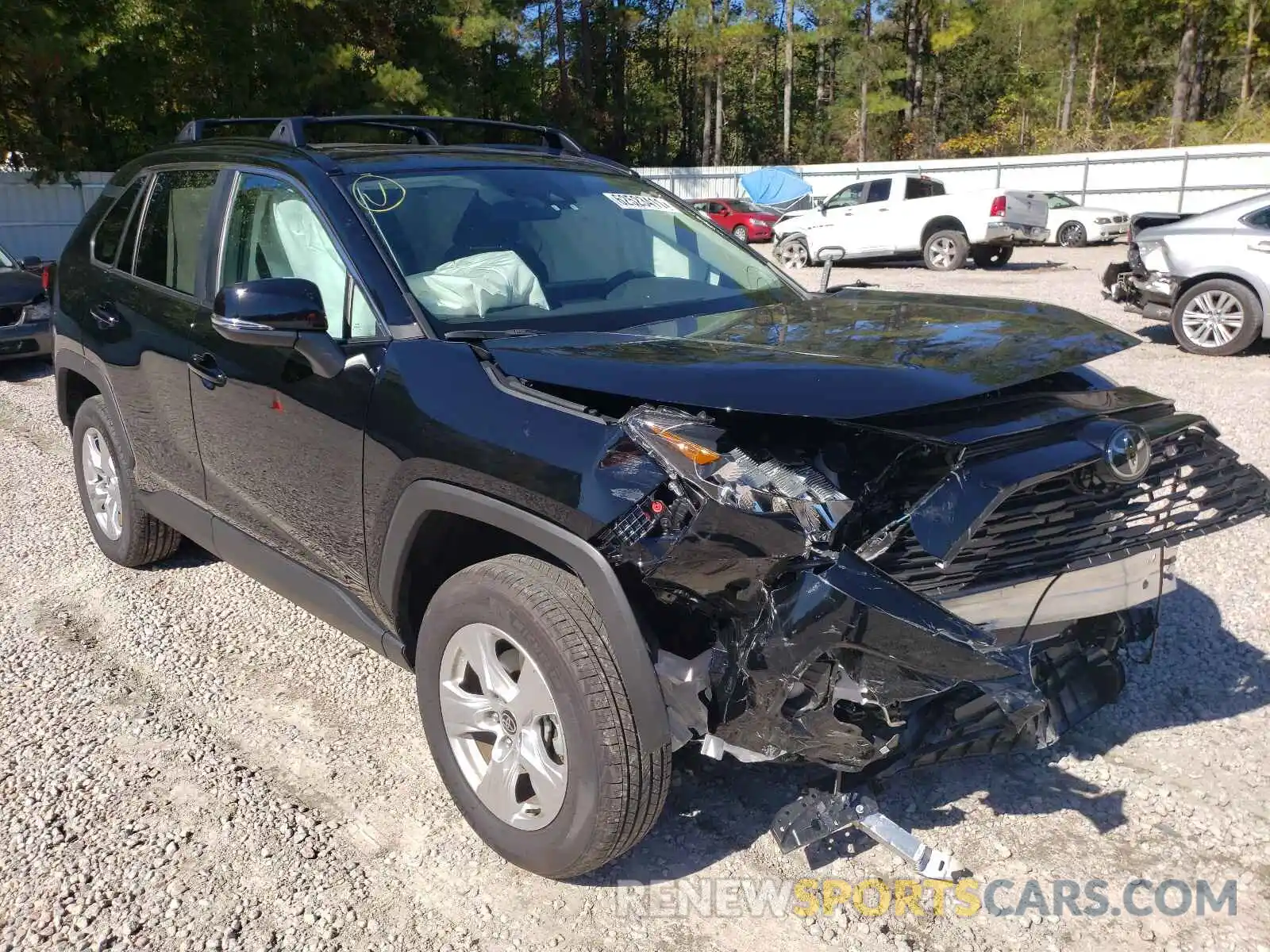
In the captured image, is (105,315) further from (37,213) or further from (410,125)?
(37,213)

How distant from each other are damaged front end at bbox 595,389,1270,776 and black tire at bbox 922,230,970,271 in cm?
1744

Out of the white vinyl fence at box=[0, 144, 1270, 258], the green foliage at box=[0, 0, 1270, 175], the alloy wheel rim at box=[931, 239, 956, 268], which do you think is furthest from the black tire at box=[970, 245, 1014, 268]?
the green foliage at box=[0, 0, 1270, 175]

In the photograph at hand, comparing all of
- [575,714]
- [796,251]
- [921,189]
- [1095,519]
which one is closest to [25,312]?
[575,714]

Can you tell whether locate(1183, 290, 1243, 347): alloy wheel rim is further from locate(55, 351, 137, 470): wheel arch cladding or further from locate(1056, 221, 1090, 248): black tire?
Answer: locate(1056, 221, 1090, 248): black tire

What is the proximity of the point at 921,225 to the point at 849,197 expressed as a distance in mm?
2160

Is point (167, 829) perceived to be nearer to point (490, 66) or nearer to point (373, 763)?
point (373, 763)

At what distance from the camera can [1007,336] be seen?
2756 mm

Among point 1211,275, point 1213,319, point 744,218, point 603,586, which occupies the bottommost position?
point 744,218

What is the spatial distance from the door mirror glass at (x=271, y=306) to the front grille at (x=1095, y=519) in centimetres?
171

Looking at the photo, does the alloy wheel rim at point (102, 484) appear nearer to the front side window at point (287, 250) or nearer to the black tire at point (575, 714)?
the front side window at point (287, 250)

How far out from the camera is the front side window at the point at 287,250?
3.07 m

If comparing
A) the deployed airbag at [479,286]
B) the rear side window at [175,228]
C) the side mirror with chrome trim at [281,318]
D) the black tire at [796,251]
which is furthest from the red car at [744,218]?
the side mirror with chrome trim at [281,318]

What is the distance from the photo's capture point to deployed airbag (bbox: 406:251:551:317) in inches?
119

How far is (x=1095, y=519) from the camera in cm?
251
